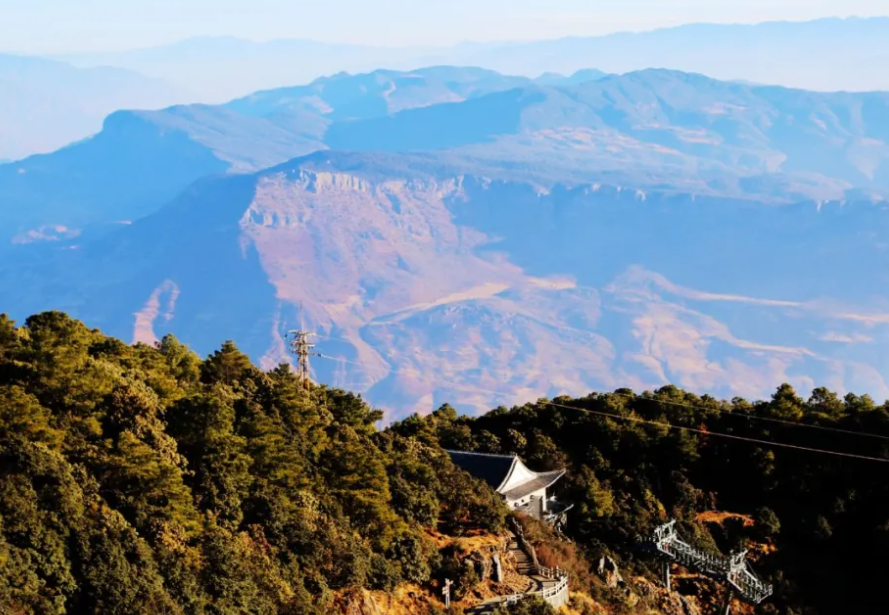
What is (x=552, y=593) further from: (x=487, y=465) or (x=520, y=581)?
(x=487, y=465)

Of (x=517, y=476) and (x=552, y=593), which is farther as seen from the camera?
(x=517, y=476)

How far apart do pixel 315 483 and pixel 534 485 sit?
10191mm


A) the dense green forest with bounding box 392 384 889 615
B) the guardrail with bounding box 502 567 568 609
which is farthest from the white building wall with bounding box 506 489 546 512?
the guardrail with bounding box 502 567 568 609

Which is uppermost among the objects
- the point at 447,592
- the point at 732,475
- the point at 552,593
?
the point at 447,592

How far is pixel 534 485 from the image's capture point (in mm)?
34812

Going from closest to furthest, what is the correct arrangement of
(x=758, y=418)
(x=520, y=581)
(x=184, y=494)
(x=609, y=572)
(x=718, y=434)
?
(x=184, y=494), (x=520, y=581), (x=609, y=572), (x=718, y=434), (x=758, y=418)

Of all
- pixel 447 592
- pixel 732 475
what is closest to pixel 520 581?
pixel 447 592

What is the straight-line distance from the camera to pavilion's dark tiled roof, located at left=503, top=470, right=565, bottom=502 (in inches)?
1323

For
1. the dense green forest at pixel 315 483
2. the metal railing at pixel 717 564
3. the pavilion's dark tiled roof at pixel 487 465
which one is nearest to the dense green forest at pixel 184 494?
the dense green forest at pixel 315 483

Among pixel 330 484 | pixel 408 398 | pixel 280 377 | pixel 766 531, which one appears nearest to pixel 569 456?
pixel 766 531

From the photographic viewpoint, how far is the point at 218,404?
2559cm

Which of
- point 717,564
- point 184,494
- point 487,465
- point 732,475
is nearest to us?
point 184,494

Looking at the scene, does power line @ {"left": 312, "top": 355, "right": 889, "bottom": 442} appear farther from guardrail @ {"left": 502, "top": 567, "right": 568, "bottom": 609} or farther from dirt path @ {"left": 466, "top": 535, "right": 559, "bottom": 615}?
guardrail @ {"left": 502, "top": 567, "right": 568, "bottom": 609}

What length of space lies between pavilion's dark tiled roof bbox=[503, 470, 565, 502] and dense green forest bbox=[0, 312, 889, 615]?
92 centimetres
